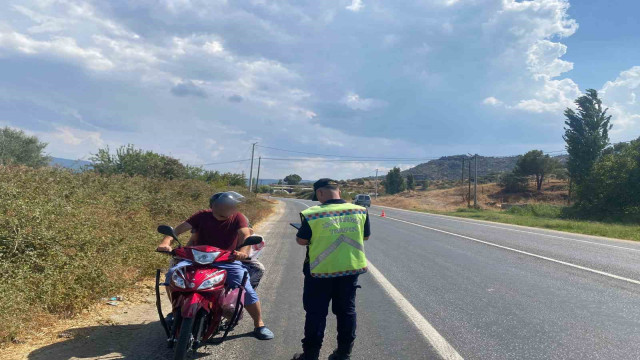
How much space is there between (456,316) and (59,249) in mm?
5549

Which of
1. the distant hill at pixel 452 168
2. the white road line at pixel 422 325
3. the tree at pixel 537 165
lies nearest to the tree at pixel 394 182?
the tree at pixel 537 165

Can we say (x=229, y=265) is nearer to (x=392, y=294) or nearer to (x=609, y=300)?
(x=392, y=294)

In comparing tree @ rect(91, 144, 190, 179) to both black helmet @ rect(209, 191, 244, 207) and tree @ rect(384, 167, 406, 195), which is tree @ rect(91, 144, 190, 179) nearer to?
black helmet @ rect(209, 191, 244, 207)

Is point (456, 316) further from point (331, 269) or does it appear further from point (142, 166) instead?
point (142, 166)

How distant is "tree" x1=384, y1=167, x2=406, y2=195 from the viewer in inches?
4146

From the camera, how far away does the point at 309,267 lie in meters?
3.99

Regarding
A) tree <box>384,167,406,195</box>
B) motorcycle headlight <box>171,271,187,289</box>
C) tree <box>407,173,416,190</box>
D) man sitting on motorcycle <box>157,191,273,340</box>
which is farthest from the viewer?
tree <box>407,173,416,190</box>

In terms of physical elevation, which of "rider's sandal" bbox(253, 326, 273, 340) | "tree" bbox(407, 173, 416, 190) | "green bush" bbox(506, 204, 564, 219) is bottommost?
"green bush" bbox(506, 204, 564, 219)

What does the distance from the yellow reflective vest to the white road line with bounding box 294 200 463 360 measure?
1190 mm

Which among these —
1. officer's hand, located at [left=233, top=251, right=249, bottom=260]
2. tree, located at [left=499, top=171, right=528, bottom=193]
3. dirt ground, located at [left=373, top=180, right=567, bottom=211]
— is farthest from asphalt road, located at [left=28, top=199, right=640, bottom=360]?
tree, located at [left=499, top=171, right=528, bottom=193]

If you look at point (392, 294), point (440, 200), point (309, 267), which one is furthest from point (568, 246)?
point (440, 200)

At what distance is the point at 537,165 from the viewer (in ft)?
235

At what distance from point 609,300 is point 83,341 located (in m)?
6.78

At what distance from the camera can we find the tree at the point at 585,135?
149 ft
